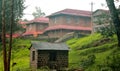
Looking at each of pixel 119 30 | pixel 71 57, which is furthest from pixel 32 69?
pixel 119 30

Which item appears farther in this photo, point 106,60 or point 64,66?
point 64,66

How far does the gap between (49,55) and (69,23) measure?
115ft

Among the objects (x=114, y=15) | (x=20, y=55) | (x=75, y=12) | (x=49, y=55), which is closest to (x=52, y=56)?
(x=49, y=55)

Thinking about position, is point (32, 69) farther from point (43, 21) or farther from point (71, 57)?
point (43, 21)

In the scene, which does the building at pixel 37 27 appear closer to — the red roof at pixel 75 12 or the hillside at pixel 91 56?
the red roof at pixel 75 12

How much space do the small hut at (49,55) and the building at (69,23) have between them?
30.3m

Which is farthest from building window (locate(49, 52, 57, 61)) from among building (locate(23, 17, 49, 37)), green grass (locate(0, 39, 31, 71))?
building (locate(23, 17, 49, 37))

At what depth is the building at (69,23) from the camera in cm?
6643

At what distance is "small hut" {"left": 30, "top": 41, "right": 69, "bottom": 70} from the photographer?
111ft

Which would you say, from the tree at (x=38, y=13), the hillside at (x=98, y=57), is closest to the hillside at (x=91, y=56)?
the hillside at (x=98, y=57)

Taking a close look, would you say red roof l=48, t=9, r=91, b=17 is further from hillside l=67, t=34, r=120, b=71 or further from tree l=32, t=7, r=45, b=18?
tree l=32, t=7, r=45, b=18

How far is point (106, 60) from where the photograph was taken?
3102 cm

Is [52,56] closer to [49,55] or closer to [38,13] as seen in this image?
Result: [49,55]

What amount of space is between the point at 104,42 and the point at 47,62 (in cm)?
1052
